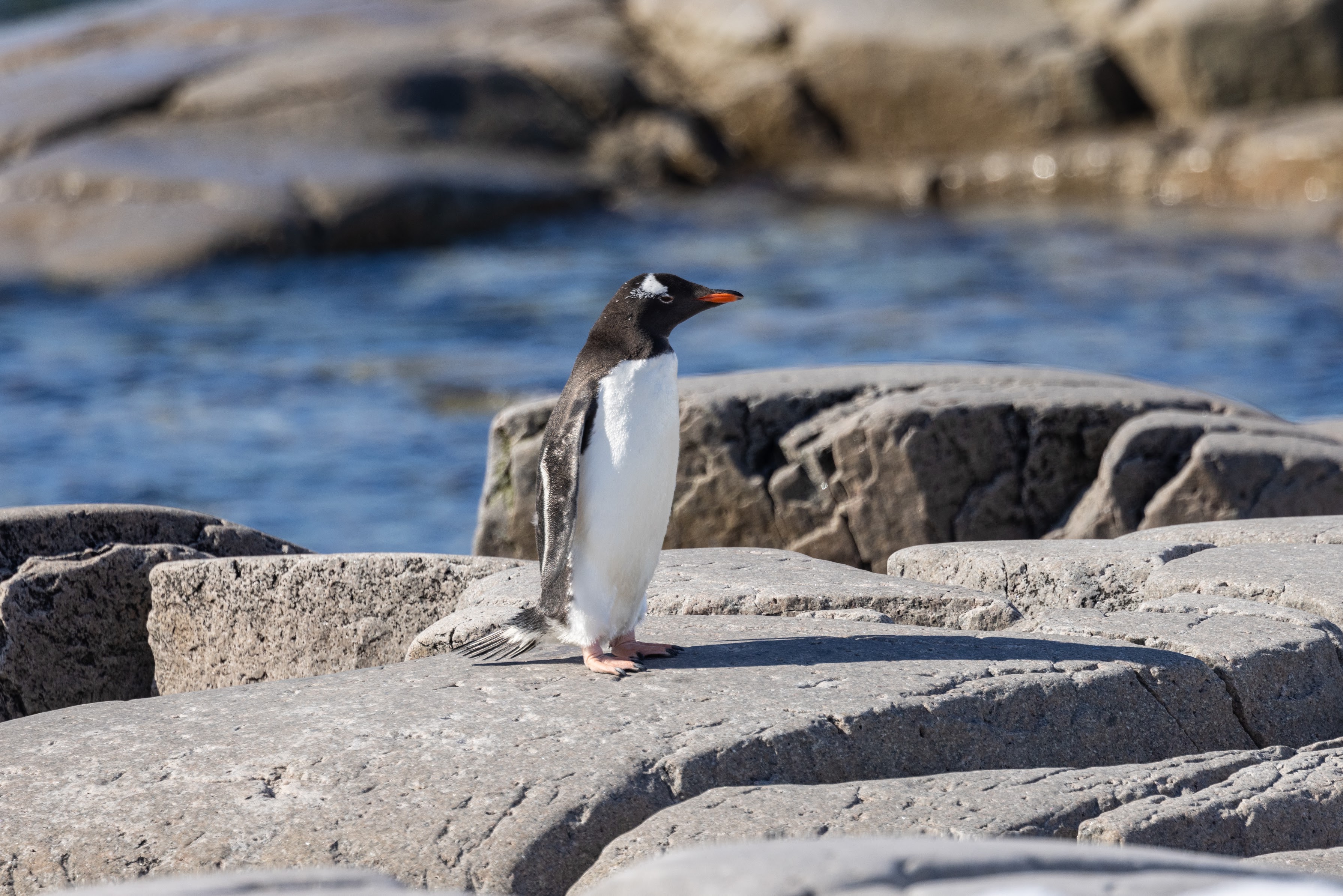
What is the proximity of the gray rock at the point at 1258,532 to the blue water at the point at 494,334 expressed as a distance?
433 cm

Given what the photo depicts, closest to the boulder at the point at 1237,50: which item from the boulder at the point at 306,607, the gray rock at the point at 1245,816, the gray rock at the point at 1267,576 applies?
the gray rock at the point at 1267,576

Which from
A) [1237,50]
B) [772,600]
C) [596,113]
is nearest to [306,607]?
[772,600]

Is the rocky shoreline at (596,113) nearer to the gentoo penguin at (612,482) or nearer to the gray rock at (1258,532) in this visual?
the gray rock at (1258,532)

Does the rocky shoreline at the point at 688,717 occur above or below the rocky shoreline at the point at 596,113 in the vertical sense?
below

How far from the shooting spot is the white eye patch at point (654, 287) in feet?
12.7

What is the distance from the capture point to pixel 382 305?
13.0m

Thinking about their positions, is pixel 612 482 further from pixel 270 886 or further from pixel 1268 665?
pixel 270 886

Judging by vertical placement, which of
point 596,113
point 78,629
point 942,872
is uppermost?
point 596,113

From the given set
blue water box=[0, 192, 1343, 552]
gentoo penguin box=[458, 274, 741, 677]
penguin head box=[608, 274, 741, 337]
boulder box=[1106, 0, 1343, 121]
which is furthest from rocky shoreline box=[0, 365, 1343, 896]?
boulder box=[1106, 0, 1343, 121]

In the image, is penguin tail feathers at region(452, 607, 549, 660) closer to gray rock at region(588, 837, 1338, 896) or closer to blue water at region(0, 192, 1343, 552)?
gray rock at region(588, 837, 1338, 896)

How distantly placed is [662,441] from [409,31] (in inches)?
540

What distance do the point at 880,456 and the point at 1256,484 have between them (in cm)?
127

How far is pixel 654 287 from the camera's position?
3867 mm

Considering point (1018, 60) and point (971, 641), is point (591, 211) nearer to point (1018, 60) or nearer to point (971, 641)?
point (1018, 60)
